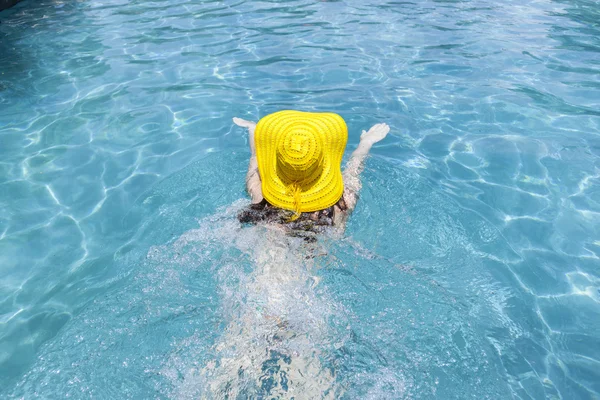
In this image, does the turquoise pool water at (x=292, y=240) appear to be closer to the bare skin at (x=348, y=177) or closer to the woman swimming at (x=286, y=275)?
the woman swimming at (x=286, y=275)

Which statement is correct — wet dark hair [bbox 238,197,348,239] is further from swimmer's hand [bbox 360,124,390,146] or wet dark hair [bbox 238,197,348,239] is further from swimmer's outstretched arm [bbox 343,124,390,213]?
swimmer's hand [bbox 360,124,390,146]

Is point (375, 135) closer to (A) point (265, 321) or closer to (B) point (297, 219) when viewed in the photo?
(B) point (297, 219)

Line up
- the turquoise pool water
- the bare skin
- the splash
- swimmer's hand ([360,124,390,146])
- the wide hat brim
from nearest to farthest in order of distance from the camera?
the splash, the turquoise pool water, the wide hat brim, the bare skin, swimmer's hand ([360,124,390,146])

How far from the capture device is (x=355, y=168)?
4375 mm

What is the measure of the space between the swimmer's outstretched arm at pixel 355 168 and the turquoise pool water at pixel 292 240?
0.34 metres

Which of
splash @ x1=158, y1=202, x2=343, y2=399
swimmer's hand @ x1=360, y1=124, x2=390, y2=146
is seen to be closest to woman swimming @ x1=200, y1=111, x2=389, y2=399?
splash @ x1=158, y1=202, x2=343, y2=399

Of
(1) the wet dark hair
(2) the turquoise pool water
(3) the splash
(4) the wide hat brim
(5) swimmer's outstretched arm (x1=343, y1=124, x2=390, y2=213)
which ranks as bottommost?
(2) the turquoise pool water

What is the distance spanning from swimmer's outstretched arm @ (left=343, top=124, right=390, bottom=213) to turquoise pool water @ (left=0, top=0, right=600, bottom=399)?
0.34 meters

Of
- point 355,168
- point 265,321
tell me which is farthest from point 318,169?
point 355,168

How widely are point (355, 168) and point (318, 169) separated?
4.11 feet

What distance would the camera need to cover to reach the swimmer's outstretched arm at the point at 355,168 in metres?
3.80

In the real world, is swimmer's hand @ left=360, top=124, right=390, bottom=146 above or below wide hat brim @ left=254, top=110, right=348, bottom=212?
below

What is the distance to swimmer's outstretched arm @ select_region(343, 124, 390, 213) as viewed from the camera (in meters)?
3.80

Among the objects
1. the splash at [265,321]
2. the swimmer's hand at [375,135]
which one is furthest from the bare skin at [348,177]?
the splash at [265,321]
